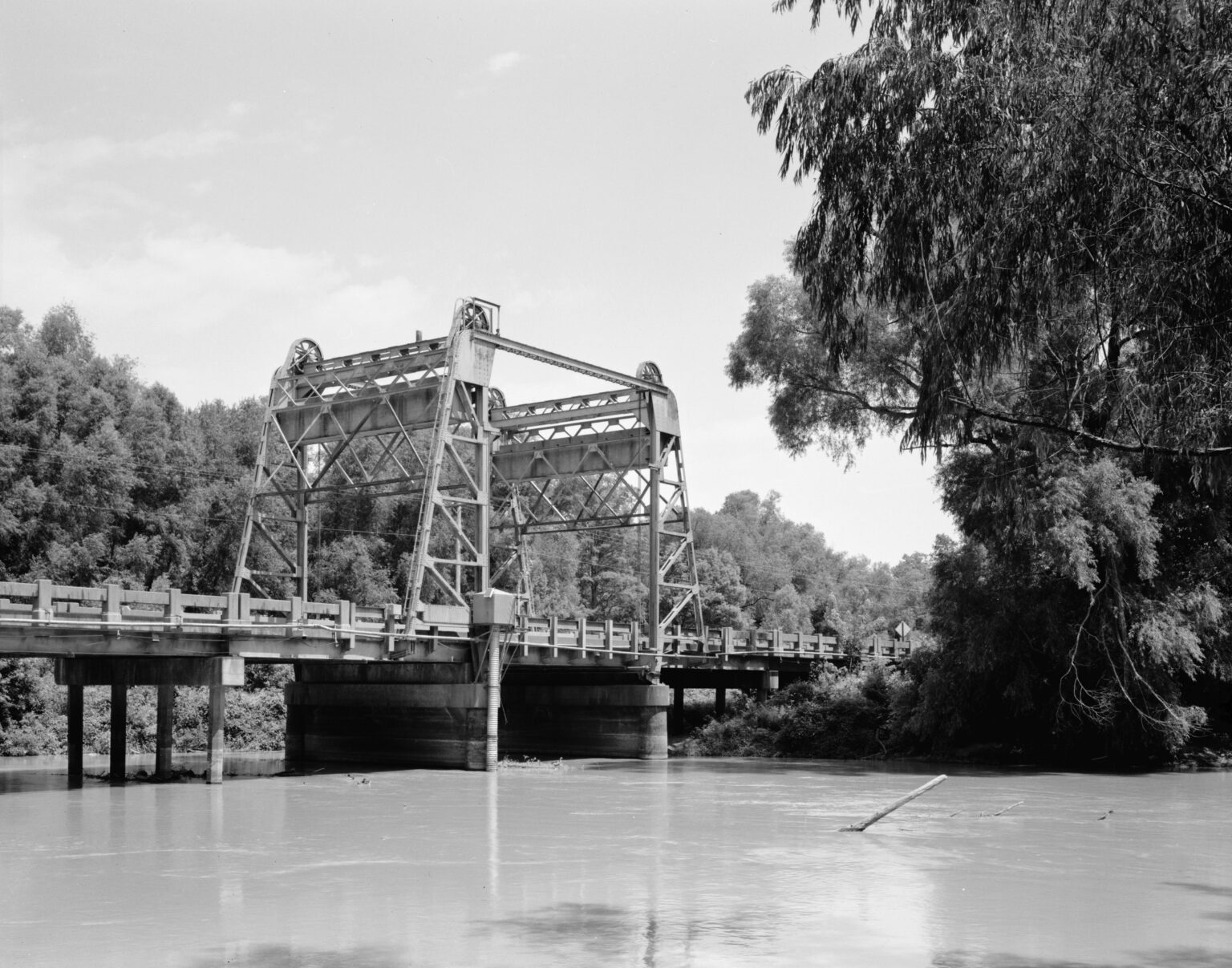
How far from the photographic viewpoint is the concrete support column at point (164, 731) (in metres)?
36.4

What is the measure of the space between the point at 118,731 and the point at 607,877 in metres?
22.3

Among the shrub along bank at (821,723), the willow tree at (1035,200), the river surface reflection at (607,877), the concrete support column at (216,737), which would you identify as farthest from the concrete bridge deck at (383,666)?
the willow tree at (1035,200)

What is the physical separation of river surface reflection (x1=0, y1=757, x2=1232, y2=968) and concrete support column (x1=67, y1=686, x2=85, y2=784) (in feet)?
7.97

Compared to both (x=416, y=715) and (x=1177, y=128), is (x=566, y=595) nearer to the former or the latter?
(x=416, y=715)

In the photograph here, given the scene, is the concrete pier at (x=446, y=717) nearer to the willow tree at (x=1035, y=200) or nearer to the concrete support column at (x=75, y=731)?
the concrete support column at (x=75, y=731)

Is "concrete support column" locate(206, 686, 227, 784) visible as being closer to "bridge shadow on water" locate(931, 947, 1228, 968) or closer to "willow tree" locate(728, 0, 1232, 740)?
"willow tree" locate(728, 0, 1232, 740)

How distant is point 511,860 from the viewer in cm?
2164

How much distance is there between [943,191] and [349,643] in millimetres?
26176

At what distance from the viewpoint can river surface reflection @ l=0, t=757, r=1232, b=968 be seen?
14.5 metres

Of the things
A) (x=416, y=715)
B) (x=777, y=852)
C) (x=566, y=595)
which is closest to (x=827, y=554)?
(x=566, y=595)

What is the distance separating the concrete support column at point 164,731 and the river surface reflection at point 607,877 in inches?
65.3

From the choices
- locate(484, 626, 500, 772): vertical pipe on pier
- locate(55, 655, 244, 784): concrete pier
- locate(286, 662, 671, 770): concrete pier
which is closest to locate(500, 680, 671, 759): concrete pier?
locate(286, 662, 671, 770): concrete pier

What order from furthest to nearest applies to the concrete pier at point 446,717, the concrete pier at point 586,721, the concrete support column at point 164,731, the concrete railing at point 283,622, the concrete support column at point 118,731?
1. the concrete pier at point 586,721
2. the concrete pier at point 446,717
3. the concrete support column at point 118,731
4. the concrete support column at point 164,731
5. the concrete railing at point 283,622

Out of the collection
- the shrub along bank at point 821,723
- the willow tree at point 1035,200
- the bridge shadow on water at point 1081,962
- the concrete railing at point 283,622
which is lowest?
the shrub along bank at point 821,723
